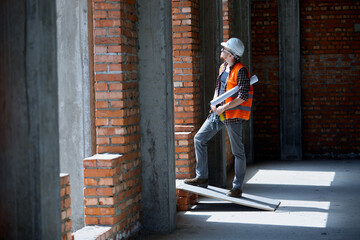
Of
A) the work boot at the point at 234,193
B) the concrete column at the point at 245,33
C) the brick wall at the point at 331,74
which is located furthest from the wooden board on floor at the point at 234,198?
the brick wall at the point at 331,74

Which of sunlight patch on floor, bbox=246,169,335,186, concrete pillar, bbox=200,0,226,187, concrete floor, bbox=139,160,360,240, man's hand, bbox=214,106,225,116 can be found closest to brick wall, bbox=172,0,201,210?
concrete pillar, bbox=200,0,226,187

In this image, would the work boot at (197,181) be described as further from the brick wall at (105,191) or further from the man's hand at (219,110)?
the brick wall at (105,191)

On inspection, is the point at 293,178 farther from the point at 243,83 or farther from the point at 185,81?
the point at 243,83

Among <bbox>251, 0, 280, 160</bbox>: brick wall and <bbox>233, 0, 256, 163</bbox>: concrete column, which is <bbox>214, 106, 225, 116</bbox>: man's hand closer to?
<bbox>233, 0, 256, 163</bbox>: concrete column

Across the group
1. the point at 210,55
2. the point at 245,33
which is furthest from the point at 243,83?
the point at 245,33

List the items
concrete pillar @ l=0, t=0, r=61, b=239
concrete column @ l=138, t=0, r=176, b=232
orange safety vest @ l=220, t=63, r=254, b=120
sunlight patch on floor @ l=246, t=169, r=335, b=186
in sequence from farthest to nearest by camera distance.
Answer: sunlight patch on floor @ l=246, t=169, r=335, b=186 → orange safety vest @ l=220, t=63, r=254, b=120 → concrete column @ l=138, t=0, r=176, b=232 → concrete pillar @ l=0, t=0, r=61, b=239

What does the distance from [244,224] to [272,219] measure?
1.20ft

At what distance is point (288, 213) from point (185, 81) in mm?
2003

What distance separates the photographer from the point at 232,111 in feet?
21.5

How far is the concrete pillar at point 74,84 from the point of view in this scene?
5195mm

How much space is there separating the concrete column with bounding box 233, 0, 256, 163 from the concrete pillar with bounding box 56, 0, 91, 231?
548 cm

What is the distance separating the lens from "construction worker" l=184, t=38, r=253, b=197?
6430 mm

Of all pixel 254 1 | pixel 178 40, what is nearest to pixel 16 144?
pixel 178 40

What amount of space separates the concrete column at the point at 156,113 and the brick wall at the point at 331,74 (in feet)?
19.6
